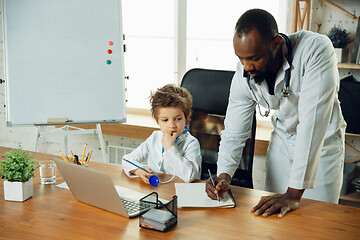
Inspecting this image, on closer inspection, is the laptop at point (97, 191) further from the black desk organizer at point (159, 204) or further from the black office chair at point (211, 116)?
the black office chair at point (211, 116)

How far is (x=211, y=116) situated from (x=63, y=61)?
1.14m

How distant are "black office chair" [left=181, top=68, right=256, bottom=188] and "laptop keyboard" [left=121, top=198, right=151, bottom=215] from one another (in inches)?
27.2

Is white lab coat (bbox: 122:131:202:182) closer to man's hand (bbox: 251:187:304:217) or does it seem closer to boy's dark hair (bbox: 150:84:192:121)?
boy's dark hair (bbox: 150:84:192:121)

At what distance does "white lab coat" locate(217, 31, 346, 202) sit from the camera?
147 centimetres

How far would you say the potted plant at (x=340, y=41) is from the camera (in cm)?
263

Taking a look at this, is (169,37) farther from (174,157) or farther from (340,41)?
(174,157)

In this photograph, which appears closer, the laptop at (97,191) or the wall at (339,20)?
the laptop at (97,191)

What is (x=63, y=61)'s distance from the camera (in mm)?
2689

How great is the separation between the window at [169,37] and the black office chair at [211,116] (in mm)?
1120

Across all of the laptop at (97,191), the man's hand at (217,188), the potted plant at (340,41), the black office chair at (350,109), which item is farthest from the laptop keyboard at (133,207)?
the potted plant at (340,41)

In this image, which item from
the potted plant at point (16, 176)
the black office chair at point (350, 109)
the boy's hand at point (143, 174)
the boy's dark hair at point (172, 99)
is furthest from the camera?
the black office chair at point (350, 109)

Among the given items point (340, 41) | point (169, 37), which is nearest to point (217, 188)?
point (340, 41)

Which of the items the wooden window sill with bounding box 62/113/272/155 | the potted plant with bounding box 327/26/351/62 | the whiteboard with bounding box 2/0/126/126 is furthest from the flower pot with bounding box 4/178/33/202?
the potted plant with bounding box 327/26/351/62

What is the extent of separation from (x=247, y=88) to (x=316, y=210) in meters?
0.54
